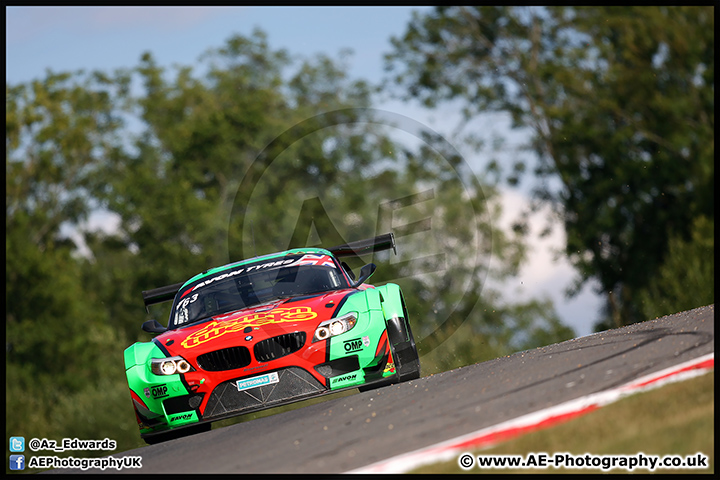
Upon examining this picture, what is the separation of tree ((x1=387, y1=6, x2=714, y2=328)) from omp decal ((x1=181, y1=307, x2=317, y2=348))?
25.7 m

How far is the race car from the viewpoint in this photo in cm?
781

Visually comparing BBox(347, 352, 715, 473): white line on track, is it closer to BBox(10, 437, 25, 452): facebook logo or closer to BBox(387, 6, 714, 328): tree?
BBox(10, 437, 25, 452): facebook logo

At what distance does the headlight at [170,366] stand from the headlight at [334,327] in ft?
3.96

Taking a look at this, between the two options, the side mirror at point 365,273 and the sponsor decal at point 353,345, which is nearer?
the sponsor decal at point 353,345

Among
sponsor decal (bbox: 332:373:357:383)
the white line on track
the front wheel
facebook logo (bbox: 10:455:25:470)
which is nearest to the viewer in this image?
the white line on track

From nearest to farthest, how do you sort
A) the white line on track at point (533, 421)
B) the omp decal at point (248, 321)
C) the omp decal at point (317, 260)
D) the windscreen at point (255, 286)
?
1. the white line on track at point (533, 421)
2. the omp decal at point (248, 321)
3. the windscreen at point (255, 286)
4. the omp decal at point (317, 260)

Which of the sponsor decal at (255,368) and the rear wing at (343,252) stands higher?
the rear wing at (343,252)

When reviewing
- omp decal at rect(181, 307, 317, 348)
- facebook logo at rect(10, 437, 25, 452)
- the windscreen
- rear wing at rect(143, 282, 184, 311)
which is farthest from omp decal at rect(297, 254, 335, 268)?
facebook logo at rect(10, 437, 25, 452)

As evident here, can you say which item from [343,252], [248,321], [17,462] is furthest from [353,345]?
[17,462]

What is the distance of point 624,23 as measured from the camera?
1435 inches

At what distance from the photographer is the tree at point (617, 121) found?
3356 centimetres

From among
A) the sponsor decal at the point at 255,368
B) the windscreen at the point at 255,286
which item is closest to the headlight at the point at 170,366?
the sponsor decal at the point at 255,368

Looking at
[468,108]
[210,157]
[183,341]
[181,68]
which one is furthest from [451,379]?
[181,68]

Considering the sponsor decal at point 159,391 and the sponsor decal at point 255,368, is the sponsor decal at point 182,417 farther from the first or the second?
the sponsor decal at point 255,368
